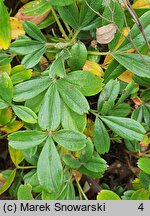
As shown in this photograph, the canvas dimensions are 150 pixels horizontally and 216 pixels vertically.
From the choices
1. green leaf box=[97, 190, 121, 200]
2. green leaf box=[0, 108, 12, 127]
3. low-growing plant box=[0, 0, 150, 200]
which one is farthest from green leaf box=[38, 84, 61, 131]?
green leaf box=[97, 190, 121, 200]

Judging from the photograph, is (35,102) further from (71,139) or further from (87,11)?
(87,11)

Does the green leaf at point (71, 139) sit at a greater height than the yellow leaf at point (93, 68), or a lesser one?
lesser

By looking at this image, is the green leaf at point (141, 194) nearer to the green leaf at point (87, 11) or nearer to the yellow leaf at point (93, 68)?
the yellow leaf at point (93, 68)

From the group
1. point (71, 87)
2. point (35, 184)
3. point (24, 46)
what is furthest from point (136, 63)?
point (35, 184)

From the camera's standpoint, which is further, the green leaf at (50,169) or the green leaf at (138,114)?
the green leaf at (138,114)

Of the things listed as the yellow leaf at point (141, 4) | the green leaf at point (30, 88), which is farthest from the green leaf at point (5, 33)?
the yellow leaf at point (141, 4)

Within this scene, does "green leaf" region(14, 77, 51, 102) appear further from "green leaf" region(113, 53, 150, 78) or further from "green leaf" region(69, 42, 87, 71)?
"green leaf" region(113, 53, 150, 78)

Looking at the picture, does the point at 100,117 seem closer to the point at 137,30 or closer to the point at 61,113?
the point at 61,113

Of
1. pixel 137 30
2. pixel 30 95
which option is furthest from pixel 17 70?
pixel 137 30
